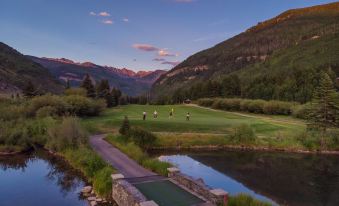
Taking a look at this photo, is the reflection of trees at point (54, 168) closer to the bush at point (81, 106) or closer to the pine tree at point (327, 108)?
the bush at point (81, 106)

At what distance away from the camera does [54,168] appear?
3438 cm

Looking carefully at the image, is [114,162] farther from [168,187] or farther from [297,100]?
[297,100]

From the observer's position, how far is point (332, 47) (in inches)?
6614

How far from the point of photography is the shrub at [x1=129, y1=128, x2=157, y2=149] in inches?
1752

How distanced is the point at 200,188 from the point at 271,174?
17883 millimetres

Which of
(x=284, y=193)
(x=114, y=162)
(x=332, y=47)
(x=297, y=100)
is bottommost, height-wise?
(x=284, y=193)

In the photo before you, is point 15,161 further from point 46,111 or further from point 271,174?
point 271,174

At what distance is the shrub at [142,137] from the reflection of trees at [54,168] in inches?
393

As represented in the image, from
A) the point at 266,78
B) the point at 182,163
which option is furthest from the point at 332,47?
the point at 182,163

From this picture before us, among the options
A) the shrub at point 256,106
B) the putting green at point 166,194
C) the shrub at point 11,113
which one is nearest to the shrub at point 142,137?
the shrub at point 11,113

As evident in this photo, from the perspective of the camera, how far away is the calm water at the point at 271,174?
28491 mm

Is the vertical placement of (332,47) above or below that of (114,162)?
above

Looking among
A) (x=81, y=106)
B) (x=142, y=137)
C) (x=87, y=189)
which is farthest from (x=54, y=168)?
(x=81, y=106)

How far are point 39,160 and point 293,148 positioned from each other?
108ft
